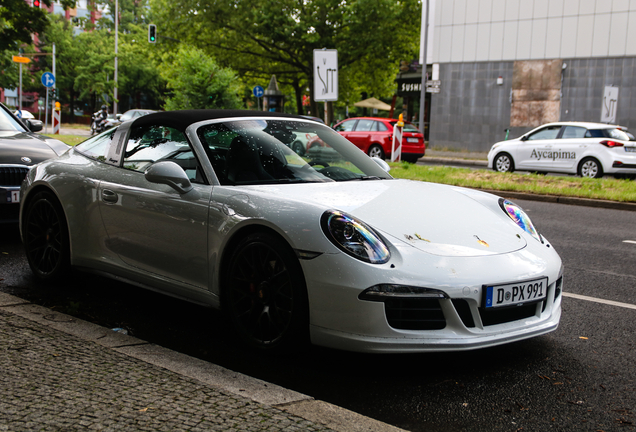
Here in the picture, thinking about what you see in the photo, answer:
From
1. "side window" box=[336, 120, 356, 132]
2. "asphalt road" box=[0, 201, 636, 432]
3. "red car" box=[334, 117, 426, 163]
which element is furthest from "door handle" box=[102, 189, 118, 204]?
"side window" box=[336, 120, 356, 132]

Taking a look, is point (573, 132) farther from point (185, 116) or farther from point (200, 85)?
point (185, 116)

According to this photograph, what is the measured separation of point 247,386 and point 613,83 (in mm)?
25896

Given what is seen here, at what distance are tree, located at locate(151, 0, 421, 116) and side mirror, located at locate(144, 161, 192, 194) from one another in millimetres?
25449

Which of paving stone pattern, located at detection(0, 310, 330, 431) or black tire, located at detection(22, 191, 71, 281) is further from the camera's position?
black tire, located at detection(22, 191, 71, 281)

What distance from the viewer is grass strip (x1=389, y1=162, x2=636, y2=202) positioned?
11789 millimetres

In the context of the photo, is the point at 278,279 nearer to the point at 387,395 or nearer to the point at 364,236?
the point at 364,236

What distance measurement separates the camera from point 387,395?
10.2 feet

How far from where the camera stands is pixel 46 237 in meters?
4.96

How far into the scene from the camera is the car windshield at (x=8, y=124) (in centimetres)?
752

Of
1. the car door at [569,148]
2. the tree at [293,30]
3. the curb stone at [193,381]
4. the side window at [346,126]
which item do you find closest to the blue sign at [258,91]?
the tree at [293,30]

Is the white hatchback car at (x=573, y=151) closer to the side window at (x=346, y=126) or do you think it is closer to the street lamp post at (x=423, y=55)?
the side window at (x=346, y=126)

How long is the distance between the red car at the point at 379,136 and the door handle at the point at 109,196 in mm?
16425

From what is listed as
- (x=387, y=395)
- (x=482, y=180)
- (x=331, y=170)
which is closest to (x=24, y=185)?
(x=331, y=170)

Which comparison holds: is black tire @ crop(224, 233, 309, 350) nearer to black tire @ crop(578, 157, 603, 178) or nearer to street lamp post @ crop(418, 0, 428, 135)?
black tire @ crop(578, 157, 603, 178)
